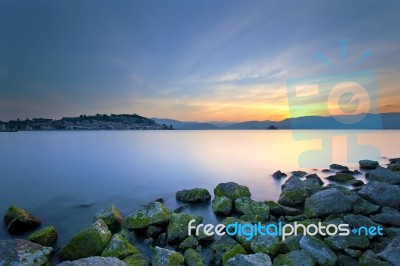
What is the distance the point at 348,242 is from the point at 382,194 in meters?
6.20

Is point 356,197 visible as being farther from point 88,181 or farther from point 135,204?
point 88,181

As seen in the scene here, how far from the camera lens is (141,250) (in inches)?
412

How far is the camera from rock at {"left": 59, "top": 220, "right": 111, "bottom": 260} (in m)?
9.42

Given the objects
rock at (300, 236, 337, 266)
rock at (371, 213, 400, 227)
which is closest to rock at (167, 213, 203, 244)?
rock at (300, 236, 337, 266)

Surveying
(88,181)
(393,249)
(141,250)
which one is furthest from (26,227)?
(393,249)

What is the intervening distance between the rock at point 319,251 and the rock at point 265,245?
2.99ft

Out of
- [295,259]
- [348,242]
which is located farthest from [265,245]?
[348,242]

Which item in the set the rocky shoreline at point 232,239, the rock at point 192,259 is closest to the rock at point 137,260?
the rocky shoreline at point 232,239

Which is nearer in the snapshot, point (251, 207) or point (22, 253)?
point (22, 253)

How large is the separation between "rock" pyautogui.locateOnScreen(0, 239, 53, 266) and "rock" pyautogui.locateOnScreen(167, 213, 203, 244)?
4450mm

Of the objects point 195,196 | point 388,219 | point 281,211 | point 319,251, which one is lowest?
point 195,196

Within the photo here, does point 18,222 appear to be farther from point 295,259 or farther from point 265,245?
point 295,259

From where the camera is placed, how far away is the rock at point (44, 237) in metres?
10.5

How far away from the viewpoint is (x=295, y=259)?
7980mm
